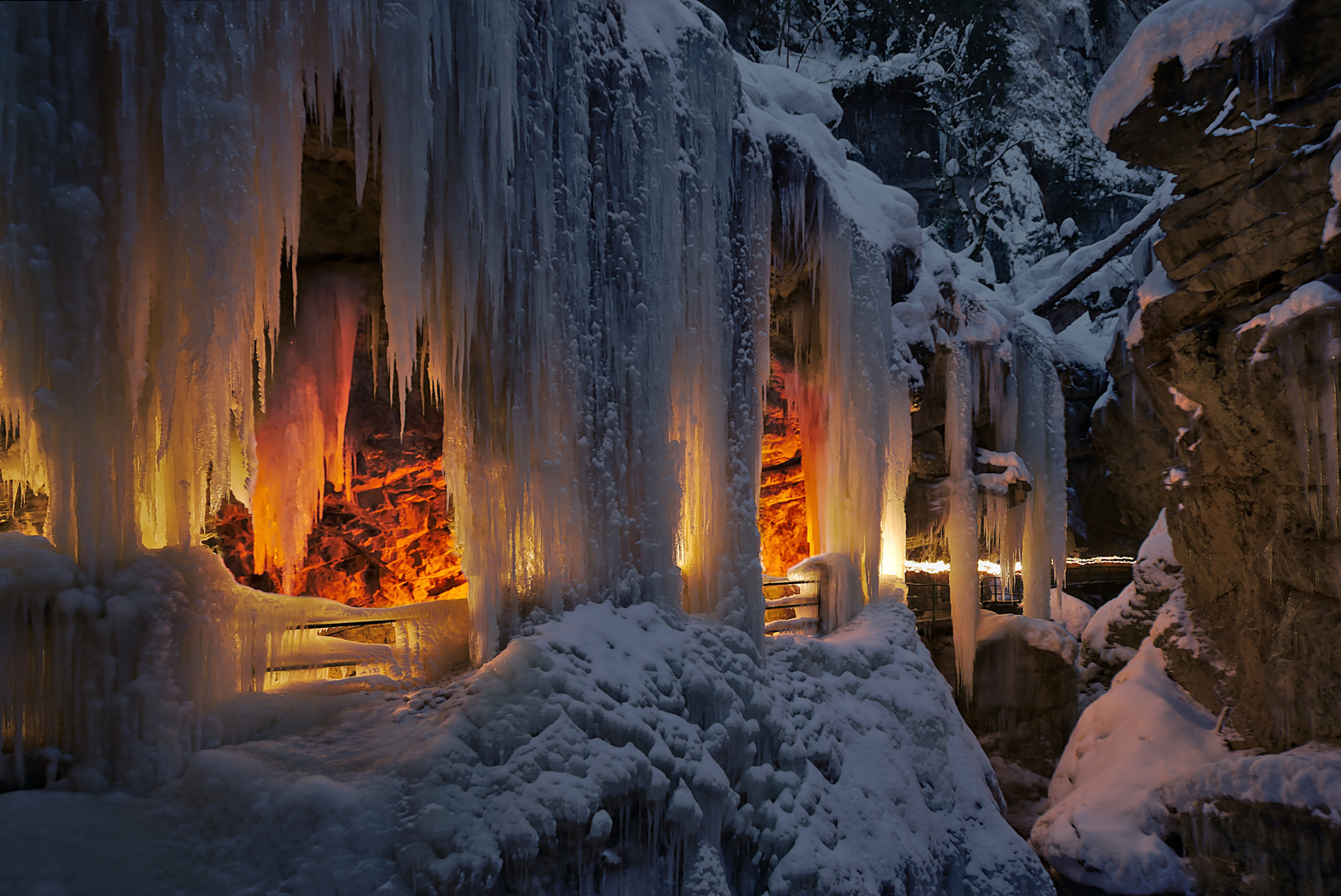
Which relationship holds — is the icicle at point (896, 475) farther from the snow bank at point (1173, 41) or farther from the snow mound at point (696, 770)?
the snow bank at point (1173, 41)

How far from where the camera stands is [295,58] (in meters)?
4.07

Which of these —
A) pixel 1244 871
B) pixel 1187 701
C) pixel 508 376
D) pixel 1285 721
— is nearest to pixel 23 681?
pixel 508 376

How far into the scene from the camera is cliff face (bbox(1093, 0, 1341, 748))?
746 centimetres

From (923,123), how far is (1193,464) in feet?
50.5

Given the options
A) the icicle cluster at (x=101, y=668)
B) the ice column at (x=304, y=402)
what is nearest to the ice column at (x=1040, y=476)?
the ice column at (x=304, y=402)

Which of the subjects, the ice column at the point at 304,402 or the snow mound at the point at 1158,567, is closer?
the ice column at the point at 304,402

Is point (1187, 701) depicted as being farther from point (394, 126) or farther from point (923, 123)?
point (923, 123)

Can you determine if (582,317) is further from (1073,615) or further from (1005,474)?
(1073,615)

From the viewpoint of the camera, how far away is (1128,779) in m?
9.72

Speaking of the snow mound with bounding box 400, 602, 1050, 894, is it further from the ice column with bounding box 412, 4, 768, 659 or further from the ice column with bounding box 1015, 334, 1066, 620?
the ice column with bounding box 1015, 334, 1066, 620

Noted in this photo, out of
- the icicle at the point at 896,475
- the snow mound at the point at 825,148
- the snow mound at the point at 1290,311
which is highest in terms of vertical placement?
the snow mound at the point at 825,148

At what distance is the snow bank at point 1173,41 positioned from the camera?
7520 millimetres

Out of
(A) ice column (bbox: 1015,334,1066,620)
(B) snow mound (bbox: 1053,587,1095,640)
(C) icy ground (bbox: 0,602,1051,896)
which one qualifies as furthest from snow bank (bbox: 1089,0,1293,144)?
(B) snow mound (bbox: 1053,587,1095,640)

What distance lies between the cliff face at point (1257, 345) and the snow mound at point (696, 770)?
13.5 ft
